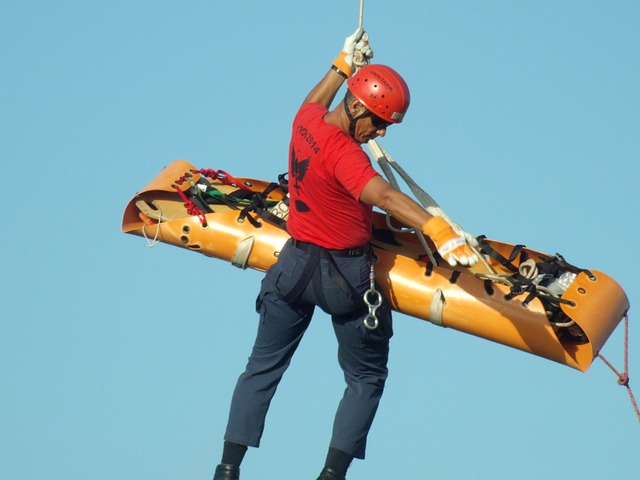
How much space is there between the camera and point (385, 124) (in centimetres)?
1266

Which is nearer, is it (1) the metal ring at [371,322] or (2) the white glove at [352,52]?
(1) the metal ring at [371,322]

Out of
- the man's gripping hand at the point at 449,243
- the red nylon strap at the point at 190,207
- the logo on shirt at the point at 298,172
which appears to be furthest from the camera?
the red nylon strap at the point at 190,207

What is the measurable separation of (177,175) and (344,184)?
114 inches

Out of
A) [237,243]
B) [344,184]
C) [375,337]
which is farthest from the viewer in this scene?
[237,243]

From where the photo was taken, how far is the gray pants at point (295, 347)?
13.0m

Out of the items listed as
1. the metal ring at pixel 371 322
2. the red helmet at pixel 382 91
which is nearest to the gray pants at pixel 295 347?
the metal ring at pixel 371 322

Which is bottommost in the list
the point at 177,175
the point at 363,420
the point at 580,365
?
the point at 363,420

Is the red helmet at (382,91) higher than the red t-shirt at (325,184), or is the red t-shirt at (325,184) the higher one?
the red helmet at (382,91)

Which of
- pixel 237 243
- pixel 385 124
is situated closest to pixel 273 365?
pixel 237 243

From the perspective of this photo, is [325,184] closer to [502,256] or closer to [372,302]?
[372,302]

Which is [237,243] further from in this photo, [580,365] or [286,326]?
[580,365]

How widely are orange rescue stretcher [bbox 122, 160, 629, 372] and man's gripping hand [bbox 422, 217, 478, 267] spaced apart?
4.61ft

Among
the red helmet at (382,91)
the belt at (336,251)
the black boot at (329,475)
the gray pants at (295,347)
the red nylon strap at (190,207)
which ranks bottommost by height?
the black boot at (329,475)

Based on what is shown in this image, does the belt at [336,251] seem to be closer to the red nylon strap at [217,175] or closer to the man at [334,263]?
the man at [334,263]
